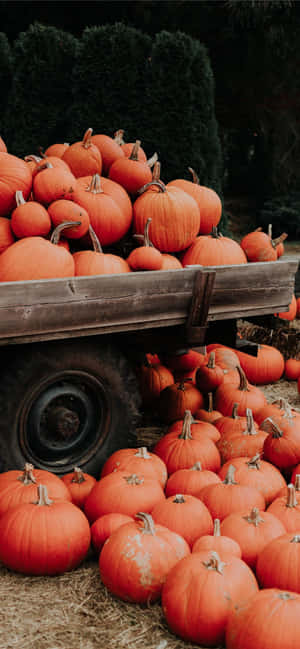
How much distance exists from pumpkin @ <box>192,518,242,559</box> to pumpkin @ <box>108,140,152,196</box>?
6.77 feet

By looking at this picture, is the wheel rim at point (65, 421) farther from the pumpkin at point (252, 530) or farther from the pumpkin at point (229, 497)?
the pumpkin at point (252, 530)

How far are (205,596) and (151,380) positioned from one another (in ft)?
7.70

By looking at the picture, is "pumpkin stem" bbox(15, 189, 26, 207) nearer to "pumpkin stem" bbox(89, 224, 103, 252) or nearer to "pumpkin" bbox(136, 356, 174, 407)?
"pumpkin stem" bbox(89, 224, 103, 252)

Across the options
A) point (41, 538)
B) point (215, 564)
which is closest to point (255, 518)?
point (215, 564)

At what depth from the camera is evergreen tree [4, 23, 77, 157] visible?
26.1 ft

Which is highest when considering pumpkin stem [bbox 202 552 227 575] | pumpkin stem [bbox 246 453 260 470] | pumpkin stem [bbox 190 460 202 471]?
pumpkin stem [bbox 202 552 227 575]

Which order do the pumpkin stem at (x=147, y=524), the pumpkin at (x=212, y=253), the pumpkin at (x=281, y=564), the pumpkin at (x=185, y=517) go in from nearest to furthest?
the pumpkin at (x=281, y=564)
the pumpkin stem at (x=147, y=524)
the pumpkin at (x=185, y=517)
the pumpkin at (x=212, y=253)

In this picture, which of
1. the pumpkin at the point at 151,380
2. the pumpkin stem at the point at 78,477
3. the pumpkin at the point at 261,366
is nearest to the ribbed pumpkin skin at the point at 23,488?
the pumpkin stem at the point at 78,477

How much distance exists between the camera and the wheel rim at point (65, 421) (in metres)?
2.88

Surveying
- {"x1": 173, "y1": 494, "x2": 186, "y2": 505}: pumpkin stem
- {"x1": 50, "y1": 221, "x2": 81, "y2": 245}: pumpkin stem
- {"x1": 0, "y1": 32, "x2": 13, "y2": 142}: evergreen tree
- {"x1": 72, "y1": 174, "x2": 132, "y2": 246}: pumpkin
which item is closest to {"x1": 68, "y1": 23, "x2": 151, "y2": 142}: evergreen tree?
{"x1": 0, "y1": 32, "x2": 13, "y2": 142}: evergreen tree

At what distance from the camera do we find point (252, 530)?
2314 millimetres

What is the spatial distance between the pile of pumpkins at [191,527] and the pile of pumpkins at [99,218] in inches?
35.8

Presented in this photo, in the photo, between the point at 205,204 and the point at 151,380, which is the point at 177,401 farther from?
the point at 205,204

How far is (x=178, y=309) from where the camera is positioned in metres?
3.05
